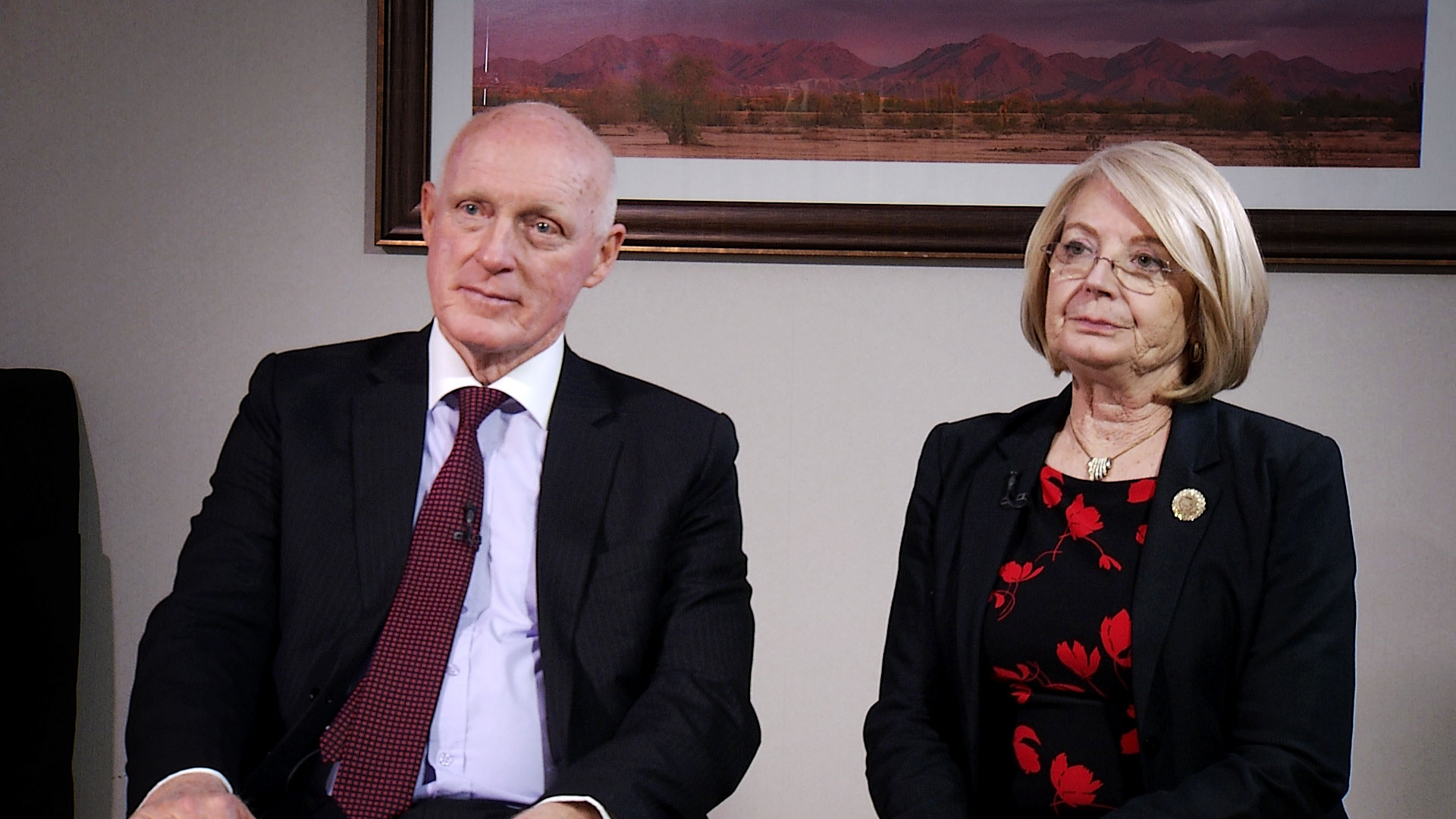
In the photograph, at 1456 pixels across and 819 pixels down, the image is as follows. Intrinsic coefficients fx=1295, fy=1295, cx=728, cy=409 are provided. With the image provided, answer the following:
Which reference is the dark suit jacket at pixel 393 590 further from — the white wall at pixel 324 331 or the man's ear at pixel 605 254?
the white wall at pixel 324 331

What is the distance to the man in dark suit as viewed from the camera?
1.61m

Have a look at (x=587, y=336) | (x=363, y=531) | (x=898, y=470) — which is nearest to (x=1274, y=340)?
(x=898, y=470)

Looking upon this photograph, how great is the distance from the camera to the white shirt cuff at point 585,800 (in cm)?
154

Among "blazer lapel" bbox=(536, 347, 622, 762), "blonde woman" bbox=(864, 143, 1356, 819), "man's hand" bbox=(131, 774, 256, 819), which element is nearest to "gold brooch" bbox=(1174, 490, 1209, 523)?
"blonde woman" bbox=(864, 143, 1356, 819)

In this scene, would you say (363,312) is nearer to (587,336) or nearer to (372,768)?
(587,336)

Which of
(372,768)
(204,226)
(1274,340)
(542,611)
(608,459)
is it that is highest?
→ (204,226)

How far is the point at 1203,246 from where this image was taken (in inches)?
67.3

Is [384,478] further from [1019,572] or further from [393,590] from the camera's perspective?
[1019,572]

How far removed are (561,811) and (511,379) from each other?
1.88 ft

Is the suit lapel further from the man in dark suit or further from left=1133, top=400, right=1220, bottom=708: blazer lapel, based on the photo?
left=1133, top=400, right=1220, bottom=708: blazer lapel

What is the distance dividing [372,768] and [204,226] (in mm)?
1450

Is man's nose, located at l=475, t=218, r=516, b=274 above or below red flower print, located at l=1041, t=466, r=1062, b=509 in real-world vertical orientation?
above

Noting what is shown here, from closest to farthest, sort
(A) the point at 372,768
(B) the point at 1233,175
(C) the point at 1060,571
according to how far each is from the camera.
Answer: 1. (A) the point at 372,768
2. (C) the point at 1060,571
3. (B) the point at 1233,175

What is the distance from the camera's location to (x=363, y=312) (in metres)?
2.61
